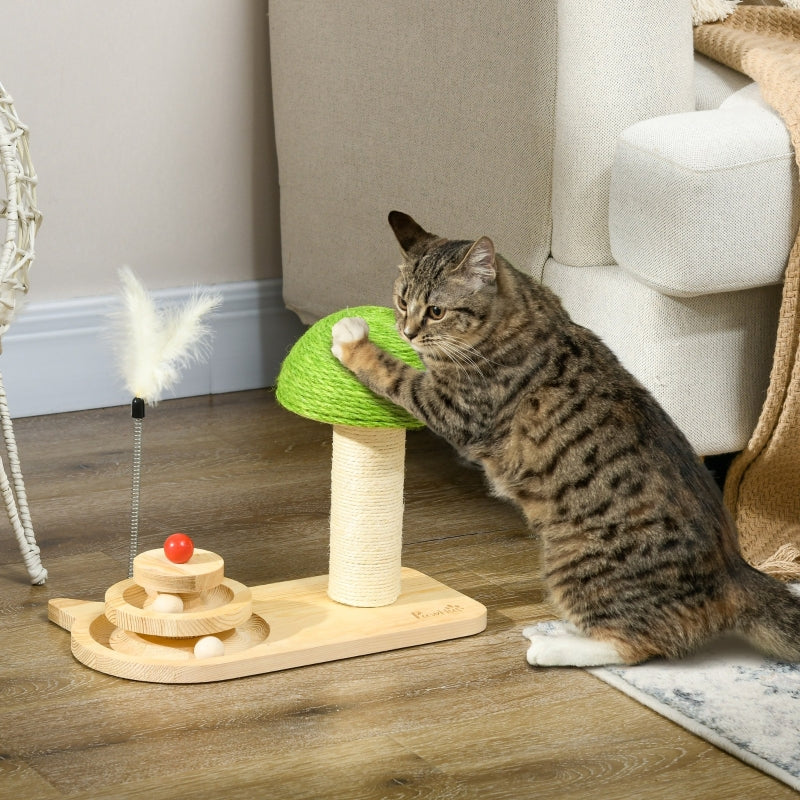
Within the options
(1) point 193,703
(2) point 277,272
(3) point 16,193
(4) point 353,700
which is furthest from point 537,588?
(2) point 277,272

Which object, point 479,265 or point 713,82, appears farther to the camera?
point 713,82

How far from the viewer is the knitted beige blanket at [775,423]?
1617mm

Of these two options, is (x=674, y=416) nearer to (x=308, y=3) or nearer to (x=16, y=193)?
(x=16, y=193)

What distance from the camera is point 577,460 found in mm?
1397

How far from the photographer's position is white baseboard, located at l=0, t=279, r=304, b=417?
2.26 m

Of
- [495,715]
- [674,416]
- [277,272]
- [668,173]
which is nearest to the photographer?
[495,715]

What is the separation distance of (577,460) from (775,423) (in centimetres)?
41

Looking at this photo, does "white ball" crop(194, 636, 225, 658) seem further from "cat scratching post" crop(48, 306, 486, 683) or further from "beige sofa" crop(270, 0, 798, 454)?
"beige sofa" crop(270, 0, 798, 454)

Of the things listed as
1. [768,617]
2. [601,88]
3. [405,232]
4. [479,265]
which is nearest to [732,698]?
[768,617]

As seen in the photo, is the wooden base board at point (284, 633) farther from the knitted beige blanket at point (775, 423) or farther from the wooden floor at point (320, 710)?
the knitted beige blanket at point (775, 423)

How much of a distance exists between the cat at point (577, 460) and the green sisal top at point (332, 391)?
0.06ft

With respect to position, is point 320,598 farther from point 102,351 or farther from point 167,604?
point 102,351

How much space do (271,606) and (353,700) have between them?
210 millimetres

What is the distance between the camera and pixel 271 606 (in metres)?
1.48
